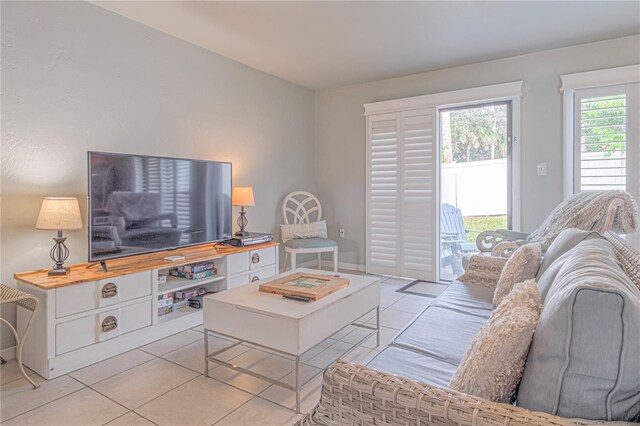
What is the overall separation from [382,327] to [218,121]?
2.53 metres

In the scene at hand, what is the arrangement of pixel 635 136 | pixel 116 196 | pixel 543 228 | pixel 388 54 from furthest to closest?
pixel 388 54
pixel 635 136
pixel 543 228
pixel 116 196

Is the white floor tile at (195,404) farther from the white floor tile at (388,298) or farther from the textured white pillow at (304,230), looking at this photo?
the textured white pillow at (304,230)

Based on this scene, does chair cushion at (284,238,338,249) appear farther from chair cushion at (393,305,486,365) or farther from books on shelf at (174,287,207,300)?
chair cushion at (393,305,486,365)

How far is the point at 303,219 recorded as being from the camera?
4703 millimetres

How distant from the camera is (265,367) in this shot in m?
2.20

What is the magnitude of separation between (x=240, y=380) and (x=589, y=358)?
181 cm

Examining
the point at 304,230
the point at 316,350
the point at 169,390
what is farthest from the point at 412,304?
the point at 169,390

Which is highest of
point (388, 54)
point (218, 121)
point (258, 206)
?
point (388, 54)

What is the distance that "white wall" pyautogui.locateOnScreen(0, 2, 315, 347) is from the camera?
2328mm

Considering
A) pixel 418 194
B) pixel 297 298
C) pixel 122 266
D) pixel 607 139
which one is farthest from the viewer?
pixel 418 194

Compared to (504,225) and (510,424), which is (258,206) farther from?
(510,424)

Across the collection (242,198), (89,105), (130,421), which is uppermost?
(89,105)

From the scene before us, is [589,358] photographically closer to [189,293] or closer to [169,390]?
[169,390]

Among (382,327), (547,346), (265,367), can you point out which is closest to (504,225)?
(382,327)
